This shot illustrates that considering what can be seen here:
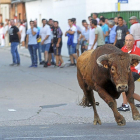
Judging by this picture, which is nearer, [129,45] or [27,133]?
[27,133]

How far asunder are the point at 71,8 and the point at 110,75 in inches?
695

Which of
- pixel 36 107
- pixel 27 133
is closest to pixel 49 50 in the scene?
pixel 36 107

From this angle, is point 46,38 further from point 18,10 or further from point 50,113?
point 18,10

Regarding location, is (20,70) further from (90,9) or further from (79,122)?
(79,122)

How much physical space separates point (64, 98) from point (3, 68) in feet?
26.5

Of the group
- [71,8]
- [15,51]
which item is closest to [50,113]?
[15,51]

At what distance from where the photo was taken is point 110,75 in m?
7.12

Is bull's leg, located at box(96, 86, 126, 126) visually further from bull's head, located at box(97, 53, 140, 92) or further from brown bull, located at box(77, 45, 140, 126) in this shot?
bull's head, located at box(97, 53, 140, 92)

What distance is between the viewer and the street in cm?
703

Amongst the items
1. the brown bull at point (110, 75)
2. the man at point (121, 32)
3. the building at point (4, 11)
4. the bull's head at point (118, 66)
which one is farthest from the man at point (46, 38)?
the building at point (4, 11)

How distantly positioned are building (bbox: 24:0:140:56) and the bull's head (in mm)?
13372

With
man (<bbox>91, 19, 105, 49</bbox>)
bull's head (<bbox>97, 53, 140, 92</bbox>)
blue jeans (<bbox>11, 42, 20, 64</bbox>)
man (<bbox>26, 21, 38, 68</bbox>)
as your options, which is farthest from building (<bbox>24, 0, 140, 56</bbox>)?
bull's head (<bbox>97, 53, 140, 92</bbox>)

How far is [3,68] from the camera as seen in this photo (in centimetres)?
1902

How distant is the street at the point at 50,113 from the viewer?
7.03 m
